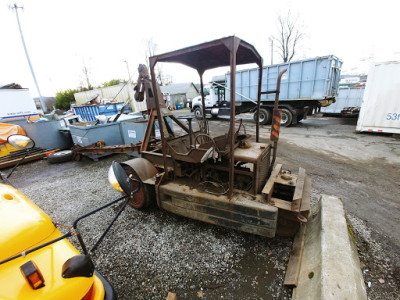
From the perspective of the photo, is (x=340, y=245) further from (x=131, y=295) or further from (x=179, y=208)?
(x=131, y=295)

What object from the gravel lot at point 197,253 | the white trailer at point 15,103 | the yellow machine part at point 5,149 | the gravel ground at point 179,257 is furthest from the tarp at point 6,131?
the white trailer at point 15,103

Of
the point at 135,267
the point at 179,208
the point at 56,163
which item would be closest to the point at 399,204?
the point at 179,208

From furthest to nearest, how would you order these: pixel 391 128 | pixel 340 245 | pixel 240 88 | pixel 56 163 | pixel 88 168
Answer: pixel 240 88
pixel 391 128
pixel 56 163
pixel 88 168
pixel 340 245

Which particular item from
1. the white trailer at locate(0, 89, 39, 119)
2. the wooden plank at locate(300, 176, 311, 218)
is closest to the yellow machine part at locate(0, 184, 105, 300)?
the wooden plank at locate(300, 176, 311, 218)

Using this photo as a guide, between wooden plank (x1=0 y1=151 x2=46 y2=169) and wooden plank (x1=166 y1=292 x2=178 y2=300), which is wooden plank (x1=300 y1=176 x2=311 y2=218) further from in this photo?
wooden plank (x1=0 y1=151 x2=46 y2=169)

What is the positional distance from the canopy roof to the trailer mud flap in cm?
181

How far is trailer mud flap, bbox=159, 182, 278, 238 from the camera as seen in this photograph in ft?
7.11

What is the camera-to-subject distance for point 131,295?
1905mm

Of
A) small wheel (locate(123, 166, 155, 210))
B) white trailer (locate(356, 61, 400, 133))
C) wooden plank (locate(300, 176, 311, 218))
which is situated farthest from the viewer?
white trailer (locate(356, 61, 400, 133))

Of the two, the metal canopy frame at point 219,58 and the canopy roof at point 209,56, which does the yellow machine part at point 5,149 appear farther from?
the canopy roof at point 209,56

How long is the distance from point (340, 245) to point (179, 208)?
1969mm

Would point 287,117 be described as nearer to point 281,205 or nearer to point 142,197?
point 281,205

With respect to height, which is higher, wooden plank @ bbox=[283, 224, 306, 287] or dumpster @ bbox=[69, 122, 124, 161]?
dumpster @ bbox=[69, 122, 124, 161]

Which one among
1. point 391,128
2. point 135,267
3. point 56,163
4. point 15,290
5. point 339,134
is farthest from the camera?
point 339,134
